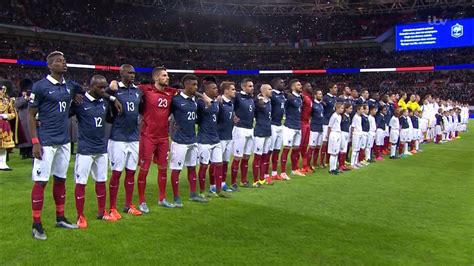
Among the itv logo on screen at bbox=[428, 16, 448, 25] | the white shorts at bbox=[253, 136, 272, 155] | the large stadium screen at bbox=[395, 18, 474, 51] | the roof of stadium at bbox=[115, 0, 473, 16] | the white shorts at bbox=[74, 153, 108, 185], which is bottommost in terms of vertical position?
the white shorts at bbox=[74, 153, 108, 185]

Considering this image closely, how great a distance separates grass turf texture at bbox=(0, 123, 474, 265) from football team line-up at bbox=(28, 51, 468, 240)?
1.70 feet

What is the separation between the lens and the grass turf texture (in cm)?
535

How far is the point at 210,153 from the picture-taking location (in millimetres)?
8688

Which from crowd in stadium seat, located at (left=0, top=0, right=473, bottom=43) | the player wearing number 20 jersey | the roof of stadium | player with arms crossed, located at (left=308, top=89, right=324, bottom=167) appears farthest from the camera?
the roof of stadium

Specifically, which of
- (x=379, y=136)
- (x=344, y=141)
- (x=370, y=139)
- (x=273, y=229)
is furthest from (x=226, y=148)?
(x=379, y=136)

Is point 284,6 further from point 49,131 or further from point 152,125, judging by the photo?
point 49,131

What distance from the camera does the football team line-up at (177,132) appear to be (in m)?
6.11

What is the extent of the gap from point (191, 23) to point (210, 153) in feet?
151

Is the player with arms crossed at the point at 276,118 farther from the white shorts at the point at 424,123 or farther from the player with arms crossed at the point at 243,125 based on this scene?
the white shorts at the point at 424,123

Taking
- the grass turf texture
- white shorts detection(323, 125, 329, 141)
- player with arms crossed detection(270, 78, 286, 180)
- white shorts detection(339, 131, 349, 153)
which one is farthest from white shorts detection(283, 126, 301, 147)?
white shorts detection(323, 125, 329, 141)

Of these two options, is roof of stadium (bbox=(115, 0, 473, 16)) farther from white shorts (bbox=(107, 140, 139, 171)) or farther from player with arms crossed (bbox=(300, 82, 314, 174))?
white shorts (bbox=(107, 140, 139, 171))

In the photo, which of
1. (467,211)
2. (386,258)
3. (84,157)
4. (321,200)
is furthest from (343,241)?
(84,157)

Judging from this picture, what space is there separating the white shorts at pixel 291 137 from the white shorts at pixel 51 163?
618 cm

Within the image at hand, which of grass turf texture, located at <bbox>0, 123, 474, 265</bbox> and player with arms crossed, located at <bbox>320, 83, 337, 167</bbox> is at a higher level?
player with arms crossed, located at <bbox>320, 83, 337, 167</bbox>
